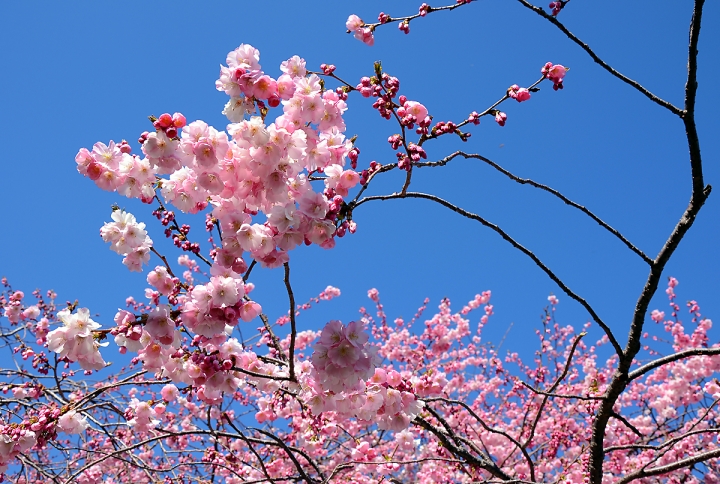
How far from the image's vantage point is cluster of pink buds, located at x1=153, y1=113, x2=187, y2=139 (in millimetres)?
1917

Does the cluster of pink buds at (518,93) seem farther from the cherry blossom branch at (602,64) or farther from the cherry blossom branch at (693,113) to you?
the cherry blossom branch at (693,113)

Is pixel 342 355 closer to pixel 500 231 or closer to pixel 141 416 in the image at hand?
pixel 500 231

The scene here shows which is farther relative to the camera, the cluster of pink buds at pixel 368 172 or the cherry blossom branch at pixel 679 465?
the cherry blossom branch at pixel 679 465

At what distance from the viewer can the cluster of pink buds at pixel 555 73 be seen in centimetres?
242

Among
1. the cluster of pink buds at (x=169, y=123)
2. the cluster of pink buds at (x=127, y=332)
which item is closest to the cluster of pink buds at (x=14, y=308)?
the cluster of pink buds at (x=127, y=332)

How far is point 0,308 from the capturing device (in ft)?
24.1

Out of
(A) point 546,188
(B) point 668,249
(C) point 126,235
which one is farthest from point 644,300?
(C) point 126,235

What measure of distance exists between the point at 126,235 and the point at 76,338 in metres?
0.47

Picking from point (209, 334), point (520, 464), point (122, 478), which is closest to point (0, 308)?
point (122, 478)

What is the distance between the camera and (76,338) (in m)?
1.99

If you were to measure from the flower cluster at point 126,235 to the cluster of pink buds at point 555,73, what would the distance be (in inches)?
82.5

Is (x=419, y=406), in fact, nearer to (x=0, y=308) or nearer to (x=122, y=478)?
(x=122, y=478)

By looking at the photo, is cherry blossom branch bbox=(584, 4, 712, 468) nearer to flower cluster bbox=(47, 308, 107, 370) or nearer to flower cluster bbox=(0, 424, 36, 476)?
flower cluster bbox=(47, 308, 107, 370)

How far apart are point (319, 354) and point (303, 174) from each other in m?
0.78
